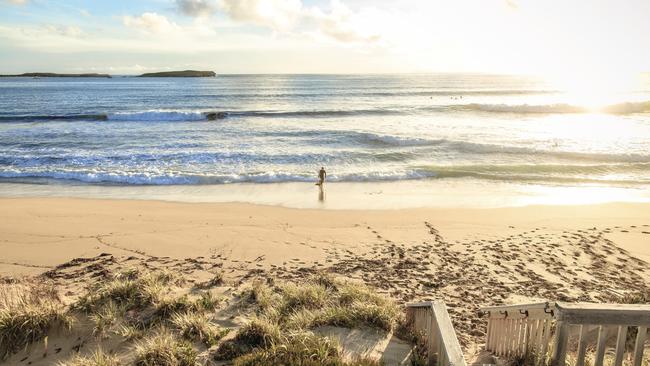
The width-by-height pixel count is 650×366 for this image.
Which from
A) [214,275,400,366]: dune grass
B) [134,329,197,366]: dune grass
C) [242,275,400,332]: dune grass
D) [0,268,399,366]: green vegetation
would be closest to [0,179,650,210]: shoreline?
[242,275,400,332]: dune grass

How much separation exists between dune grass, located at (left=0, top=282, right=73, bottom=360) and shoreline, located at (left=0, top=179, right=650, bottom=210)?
756 cm

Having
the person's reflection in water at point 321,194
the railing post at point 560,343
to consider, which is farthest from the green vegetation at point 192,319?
the person's reflection in water at point 321,194

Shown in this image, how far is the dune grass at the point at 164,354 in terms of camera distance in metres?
4.56

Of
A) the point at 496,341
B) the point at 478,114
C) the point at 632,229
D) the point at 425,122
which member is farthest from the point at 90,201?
the point at 478,114

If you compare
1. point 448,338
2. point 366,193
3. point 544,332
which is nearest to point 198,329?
point 448,338

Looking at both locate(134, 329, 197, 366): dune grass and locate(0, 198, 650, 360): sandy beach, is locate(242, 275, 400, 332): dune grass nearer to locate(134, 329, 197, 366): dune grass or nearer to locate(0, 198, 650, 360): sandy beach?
locate(0, 198, 650, 360): sandy beach

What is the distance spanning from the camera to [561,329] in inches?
135

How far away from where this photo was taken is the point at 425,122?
3403 cm

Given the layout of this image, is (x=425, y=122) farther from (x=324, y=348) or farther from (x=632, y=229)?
(x=324, y=348)

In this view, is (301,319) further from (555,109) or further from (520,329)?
(555,109)

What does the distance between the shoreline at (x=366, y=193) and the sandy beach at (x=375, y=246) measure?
2.60ft

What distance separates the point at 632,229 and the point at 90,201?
15831 millimetres

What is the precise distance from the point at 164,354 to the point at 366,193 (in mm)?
10390

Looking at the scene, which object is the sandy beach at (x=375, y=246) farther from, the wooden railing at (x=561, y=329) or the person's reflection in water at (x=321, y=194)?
the person's reflection in water at (x=321, y=194)
